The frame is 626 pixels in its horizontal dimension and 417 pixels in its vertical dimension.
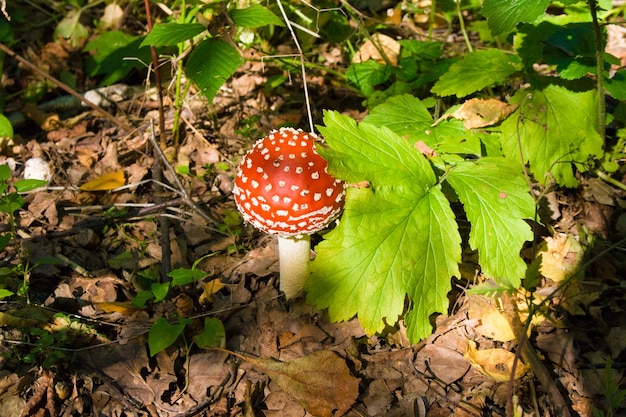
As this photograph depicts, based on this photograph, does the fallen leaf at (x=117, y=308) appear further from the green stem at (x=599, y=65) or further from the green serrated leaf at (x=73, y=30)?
the green serrated leaf at (x=73, y=30)

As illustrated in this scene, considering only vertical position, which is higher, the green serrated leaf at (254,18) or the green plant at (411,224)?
the green serrated leaf at (254,18)

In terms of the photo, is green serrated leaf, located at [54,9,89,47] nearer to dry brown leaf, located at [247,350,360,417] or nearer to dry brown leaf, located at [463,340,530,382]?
dry brown leaf, located at [247,350,360,417]

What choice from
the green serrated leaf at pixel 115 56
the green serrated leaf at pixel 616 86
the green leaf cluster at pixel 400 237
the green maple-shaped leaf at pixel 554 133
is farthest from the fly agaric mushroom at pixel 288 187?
the green serrated leaf at pixel 115 56

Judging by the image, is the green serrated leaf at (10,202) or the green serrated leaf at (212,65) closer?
the green serrated leaf at (212,65)

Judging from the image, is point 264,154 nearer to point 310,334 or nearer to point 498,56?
point 310,334

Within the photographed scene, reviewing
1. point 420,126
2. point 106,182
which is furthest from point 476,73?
point 106,182

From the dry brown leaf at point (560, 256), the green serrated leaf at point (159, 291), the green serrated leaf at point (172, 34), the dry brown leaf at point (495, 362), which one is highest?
the green serrated leaf at point (172, 34)
